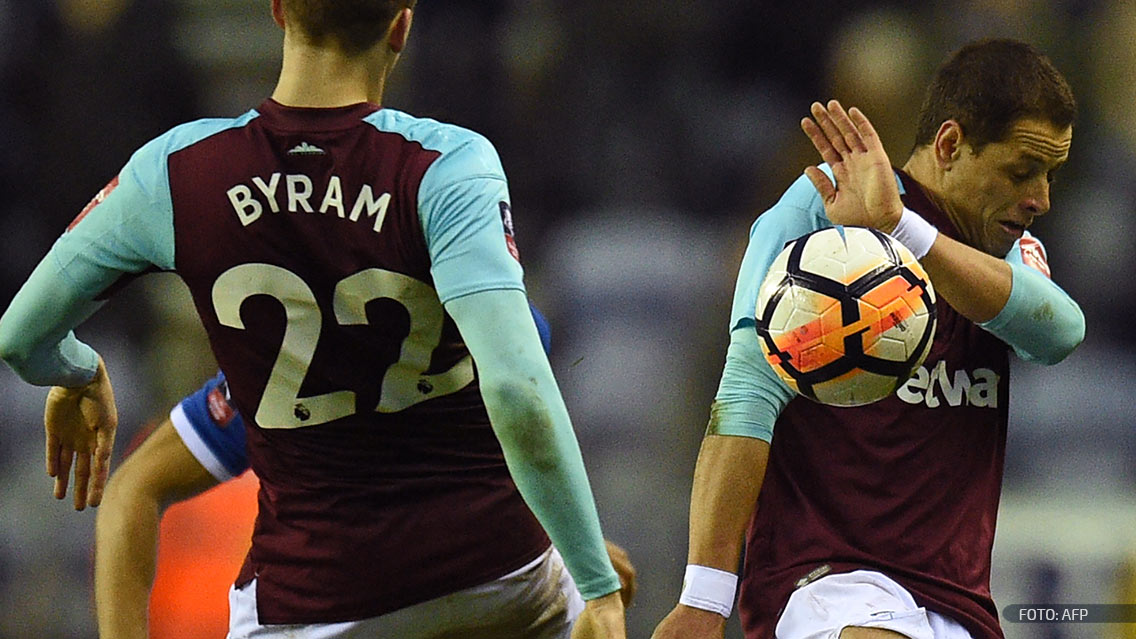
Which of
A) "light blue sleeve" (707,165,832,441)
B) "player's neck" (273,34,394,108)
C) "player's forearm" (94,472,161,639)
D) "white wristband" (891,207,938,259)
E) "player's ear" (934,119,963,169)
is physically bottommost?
"player's forearm" (94,472,161,639)

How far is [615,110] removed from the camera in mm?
7625

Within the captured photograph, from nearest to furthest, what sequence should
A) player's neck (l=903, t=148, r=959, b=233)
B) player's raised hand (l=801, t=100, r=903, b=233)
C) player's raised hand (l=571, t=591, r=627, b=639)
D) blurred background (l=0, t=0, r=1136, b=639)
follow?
player's raised hand (l=571, t=591, r=627, b=639)
player's raised hand (l=801, t=100, r=903, b=233)
player's neck (l=903, t=148, r=959, b=233)
blurred background (l=0, t=0, r=1136, b=639)

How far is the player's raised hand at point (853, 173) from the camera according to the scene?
3.14m

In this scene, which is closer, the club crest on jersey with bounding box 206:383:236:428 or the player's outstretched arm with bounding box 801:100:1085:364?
the player's outstretched arm with bounding box 801:100:1085:364

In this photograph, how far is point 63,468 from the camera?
3.38m

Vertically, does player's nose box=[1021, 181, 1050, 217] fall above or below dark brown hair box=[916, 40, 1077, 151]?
below

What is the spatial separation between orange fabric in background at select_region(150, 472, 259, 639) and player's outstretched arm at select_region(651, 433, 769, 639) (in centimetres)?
171

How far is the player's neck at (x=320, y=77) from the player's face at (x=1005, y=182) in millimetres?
1412

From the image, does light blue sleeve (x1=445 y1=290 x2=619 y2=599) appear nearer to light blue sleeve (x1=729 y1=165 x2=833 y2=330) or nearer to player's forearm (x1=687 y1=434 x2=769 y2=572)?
player's forearm (x1=687 y1=434 x2=769 y2=572)

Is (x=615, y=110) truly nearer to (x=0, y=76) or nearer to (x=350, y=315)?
(x=0, y=76)

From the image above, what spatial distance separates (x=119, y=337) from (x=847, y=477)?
15.1ft

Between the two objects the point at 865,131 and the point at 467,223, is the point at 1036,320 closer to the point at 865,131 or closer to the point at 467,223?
the point at 865,131

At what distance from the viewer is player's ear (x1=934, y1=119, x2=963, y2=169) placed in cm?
347

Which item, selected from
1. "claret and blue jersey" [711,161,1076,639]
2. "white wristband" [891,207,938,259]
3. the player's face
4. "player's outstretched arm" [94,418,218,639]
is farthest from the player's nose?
"player's outstretched arm" [94,418,218,639]
